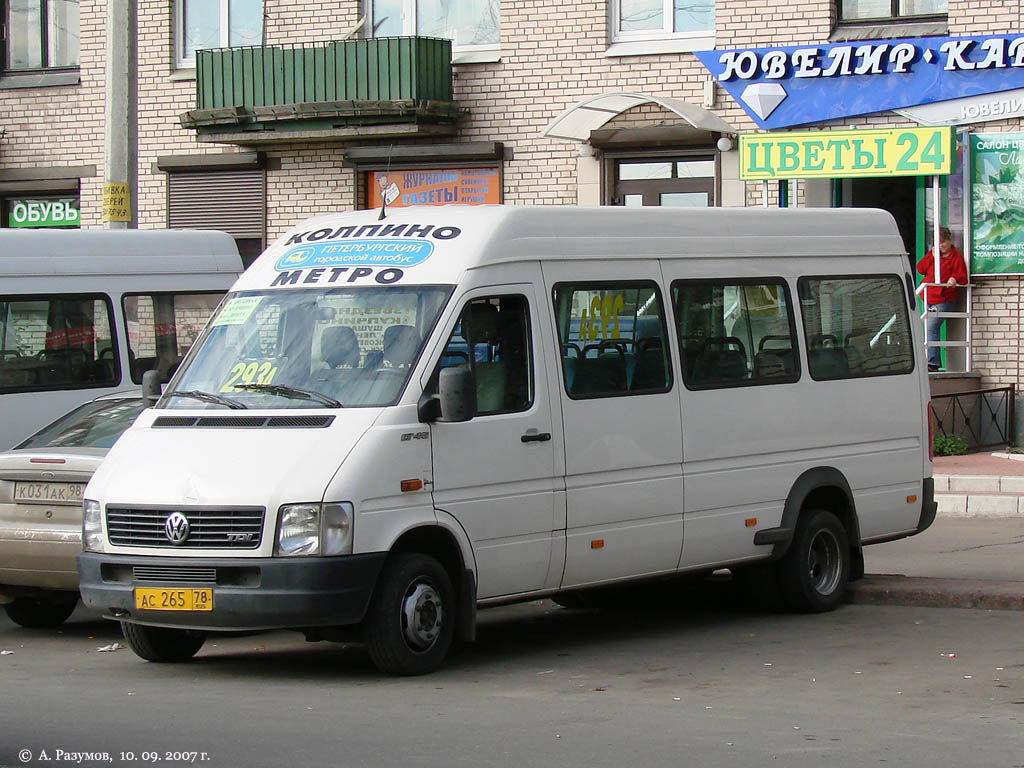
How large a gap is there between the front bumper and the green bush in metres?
10.9

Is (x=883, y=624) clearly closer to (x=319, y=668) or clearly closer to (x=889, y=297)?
(x=889, y=297)

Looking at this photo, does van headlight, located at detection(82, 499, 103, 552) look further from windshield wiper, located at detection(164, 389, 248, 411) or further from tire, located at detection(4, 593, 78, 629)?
tire, located at detection(4, 593, 78, 629)

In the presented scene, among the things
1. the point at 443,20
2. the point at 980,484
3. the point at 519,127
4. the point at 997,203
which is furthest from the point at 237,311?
the point at 443,20

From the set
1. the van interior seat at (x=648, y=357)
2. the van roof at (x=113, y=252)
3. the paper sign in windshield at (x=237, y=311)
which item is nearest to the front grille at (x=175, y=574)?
the paper sign in windshield at (x=237, y=311)

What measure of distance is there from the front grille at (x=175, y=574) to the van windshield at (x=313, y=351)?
89 cm

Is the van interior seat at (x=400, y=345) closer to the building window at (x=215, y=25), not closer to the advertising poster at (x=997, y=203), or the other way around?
the advertising poster at (x=997, y=203)

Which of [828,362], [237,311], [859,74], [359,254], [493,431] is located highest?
[859,74]

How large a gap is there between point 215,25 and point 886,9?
863cm

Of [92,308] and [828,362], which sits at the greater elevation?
[92,308]

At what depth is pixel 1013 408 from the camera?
18.8 meters

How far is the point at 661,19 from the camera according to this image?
2050 cm

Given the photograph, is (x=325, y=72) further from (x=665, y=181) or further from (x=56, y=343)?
(x=56, y=343)

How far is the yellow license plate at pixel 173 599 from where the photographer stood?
323 inches

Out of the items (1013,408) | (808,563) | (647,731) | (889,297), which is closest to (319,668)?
(647,731)
